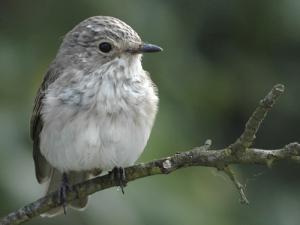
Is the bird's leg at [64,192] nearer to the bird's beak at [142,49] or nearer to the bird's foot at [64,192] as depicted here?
the bird's foot at [64,192]

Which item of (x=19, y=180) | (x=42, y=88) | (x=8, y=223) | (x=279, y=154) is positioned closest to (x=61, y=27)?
(x=42, y=88)

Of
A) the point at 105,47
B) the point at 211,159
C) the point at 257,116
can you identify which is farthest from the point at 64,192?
the point at 257,116

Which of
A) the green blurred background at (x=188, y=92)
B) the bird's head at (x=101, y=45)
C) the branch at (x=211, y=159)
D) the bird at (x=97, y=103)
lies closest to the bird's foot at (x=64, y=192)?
the bird at (x=97, y=103)

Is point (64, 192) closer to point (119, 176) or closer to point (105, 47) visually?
point (119, 176)

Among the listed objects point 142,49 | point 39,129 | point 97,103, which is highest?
point 142,49

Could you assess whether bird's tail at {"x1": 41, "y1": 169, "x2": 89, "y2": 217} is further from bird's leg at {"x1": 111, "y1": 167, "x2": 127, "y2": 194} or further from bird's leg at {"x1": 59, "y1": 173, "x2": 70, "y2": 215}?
bird's leg at {"x1": 111, "y1": 167, "x2": 127, "y2": 194}
